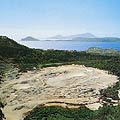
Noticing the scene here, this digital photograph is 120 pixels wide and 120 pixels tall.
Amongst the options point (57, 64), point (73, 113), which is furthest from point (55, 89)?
point (57, 64)

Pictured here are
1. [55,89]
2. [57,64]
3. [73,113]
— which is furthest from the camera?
[57,64]

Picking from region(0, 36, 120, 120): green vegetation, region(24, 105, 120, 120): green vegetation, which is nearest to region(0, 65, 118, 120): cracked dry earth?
region(24, 105, 120, 120): green vegetation

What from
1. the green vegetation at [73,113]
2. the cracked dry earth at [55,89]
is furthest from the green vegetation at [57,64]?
the cracked dry earth at [55,89]

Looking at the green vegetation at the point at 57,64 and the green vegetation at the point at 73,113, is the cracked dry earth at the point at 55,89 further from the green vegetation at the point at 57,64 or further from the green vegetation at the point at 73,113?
the green vegetation at the point at 57,64

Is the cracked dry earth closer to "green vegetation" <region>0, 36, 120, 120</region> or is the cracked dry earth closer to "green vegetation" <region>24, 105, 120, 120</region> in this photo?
"green vegetation" <region>24, 105, 120, 120</region>

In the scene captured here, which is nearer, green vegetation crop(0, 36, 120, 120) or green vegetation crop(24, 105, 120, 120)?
green vegetation crop(24, 105, 120, 120)

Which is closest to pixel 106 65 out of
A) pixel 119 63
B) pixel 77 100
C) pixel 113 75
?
pixel 119 63

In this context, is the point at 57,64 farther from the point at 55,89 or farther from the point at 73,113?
the point at 73,113
